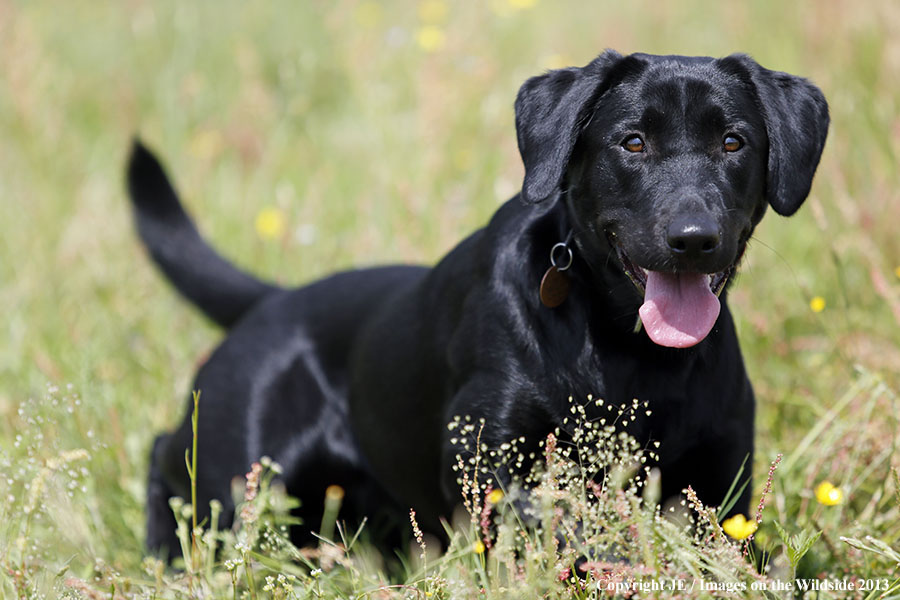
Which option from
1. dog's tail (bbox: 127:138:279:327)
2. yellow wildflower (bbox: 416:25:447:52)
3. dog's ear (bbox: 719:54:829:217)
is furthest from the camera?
yellow wildflower (bbox: 416:25:447:52)

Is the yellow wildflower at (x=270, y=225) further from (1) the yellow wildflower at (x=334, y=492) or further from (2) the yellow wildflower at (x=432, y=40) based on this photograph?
(1) the yellow wildflower at (x=334, y=492)

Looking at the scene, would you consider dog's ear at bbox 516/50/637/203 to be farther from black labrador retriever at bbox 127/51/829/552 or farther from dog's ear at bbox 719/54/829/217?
dog's ear at bbox 719/54/829/217

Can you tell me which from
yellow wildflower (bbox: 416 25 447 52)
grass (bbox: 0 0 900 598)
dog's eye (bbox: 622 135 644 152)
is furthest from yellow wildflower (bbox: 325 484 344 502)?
yellow wildflower (bbox: 416 25 447 52)

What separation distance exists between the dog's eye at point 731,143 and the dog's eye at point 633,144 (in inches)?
6.6

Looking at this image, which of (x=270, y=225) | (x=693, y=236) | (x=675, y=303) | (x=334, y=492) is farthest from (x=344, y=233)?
(x=693, y=236)

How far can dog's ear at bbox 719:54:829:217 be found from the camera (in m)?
2.00

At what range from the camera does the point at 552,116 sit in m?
2.04

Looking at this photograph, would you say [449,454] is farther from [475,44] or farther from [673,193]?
[475,44]

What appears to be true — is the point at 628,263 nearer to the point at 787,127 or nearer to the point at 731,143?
the point at 731,143

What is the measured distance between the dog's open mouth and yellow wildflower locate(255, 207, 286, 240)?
2.34 m

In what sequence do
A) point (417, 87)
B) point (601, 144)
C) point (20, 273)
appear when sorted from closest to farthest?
point (601, 144)
point (20, 273)
point (417, 87)

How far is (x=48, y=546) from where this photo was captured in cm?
212

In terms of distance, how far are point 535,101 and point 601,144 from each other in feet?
0.61

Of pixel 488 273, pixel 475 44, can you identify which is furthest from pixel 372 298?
pixel 475 44
